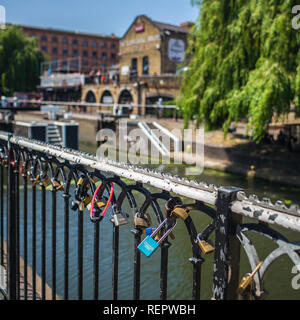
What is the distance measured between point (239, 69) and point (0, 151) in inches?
530

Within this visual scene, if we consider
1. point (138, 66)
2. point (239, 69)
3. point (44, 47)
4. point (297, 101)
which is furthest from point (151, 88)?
point (44, 47)

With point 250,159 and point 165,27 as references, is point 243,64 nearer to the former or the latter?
point 250,159

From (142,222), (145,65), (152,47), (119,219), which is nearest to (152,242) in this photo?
(142,222)

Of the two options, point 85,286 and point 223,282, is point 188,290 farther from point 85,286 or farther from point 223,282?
point 223,282

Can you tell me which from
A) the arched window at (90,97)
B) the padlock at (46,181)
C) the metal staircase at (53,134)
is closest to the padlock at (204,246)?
the padlock at (46,181)

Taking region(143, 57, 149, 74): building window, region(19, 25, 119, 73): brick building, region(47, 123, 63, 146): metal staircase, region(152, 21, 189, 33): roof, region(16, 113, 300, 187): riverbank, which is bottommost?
region(16, 113, 300, 187): riverbank

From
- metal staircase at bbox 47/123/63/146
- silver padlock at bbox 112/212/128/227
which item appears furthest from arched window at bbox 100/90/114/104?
silver padlock at bbox 112/212/128/227

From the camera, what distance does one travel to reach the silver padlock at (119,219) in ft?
6.27

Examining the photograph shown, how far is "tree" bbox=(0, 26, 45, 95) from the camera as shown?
41.9m

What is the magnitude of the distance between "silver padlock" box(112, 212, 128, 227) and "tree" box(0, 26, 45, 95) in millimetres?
43432

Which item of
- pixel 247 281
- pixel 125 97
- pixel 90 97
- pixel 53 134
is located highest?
pixel 90 97

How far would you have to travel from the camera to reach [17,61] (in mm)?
42000

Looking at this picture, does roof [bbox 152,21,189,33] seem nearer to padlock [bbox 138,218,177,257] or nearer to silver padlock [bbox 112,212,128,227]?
silver padlock [bbox 112,212,128,227]

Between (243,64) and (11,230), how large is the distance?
45.2 feet
